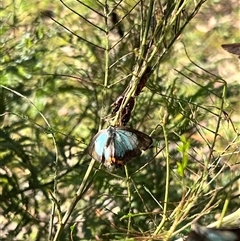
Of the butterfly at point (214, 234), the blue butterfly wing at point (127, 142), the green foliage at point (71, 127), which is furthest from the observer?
the green foliage at point (71, 127)

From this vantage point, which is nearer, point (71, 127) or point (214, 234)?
point (214, 234)

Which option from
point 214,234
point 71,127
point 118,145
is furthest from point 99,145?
point 71,127

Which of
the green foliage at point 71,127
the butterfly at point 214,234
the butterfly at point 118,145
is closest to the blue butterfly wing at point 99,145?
the butterfly at point 118,145

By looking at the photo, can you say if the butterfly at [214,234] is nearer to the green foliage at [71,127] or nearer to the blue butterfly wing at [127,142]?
the blue butterfly wing at [127,142]

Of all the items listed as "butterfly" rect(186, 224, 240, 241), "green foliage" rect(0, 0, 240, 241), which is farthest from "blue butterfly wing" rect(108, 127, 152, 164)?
"green foliage" rect(0, 0, 240, 241)

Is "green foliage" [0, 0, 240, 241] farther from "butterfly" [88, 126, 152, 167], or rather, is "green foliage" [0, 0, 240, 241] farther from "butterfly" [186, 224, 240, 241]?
"butterfly" [186, 224, 240, 241]

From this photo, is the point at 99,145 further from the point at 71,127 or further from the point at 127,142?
the point at 71,127
